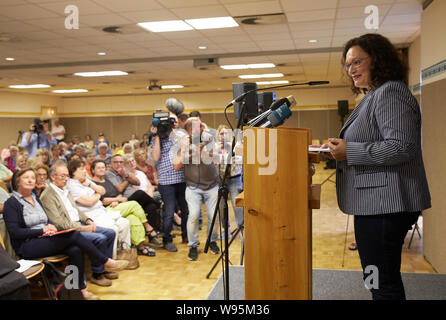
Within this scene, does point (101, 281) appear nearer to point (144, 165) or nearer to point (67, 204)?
point (67, 204)

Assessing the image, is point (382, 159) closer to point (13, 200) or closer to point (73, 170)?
point (13, 200)

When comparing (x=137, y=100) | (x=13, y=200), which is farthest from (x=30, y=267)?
(x=137, y=100)

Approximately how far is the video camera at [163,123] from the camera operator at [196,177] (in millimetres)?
324

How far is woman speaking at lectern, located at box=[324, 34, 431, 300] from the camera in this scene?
1.53 metres

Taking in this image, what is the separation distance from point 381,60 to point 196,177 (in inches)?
113

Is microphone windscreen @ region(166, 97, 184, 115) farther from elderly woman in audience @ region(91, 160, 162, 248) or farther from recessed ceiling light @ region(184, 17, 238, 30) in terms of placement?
recessed ceiling light @ region(184, 17, 238, 30)

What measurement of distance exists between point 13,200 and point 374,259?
2774 mm

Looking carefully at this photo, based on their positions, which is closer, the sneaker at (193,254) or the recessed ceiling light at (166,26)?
the sneaker at (193,254)

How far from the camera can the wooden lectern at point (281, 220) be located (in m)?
1.67

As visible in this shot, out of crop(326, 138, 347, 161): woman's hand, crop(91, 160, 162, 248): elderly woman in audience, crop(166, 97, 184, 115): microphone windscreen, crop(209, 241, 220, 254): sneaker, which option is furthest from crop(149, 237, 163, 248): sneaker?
crop(326, 138, 347, 161): woman's hand

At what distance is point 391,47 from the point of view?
1.67 meters

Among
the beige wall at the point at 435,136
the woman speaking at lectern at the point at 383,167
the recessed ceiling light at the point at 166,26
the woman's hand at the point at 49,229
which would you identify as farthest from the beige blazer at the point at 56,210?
the beige wall at the point at 435,136

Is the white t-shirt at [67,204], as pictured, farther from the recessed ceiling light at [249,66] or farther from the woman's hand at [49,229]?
the recessed ceiling light at [249,66]

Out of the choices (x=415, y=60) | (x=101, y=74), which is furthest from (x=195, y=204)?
(x=101, y=74)
